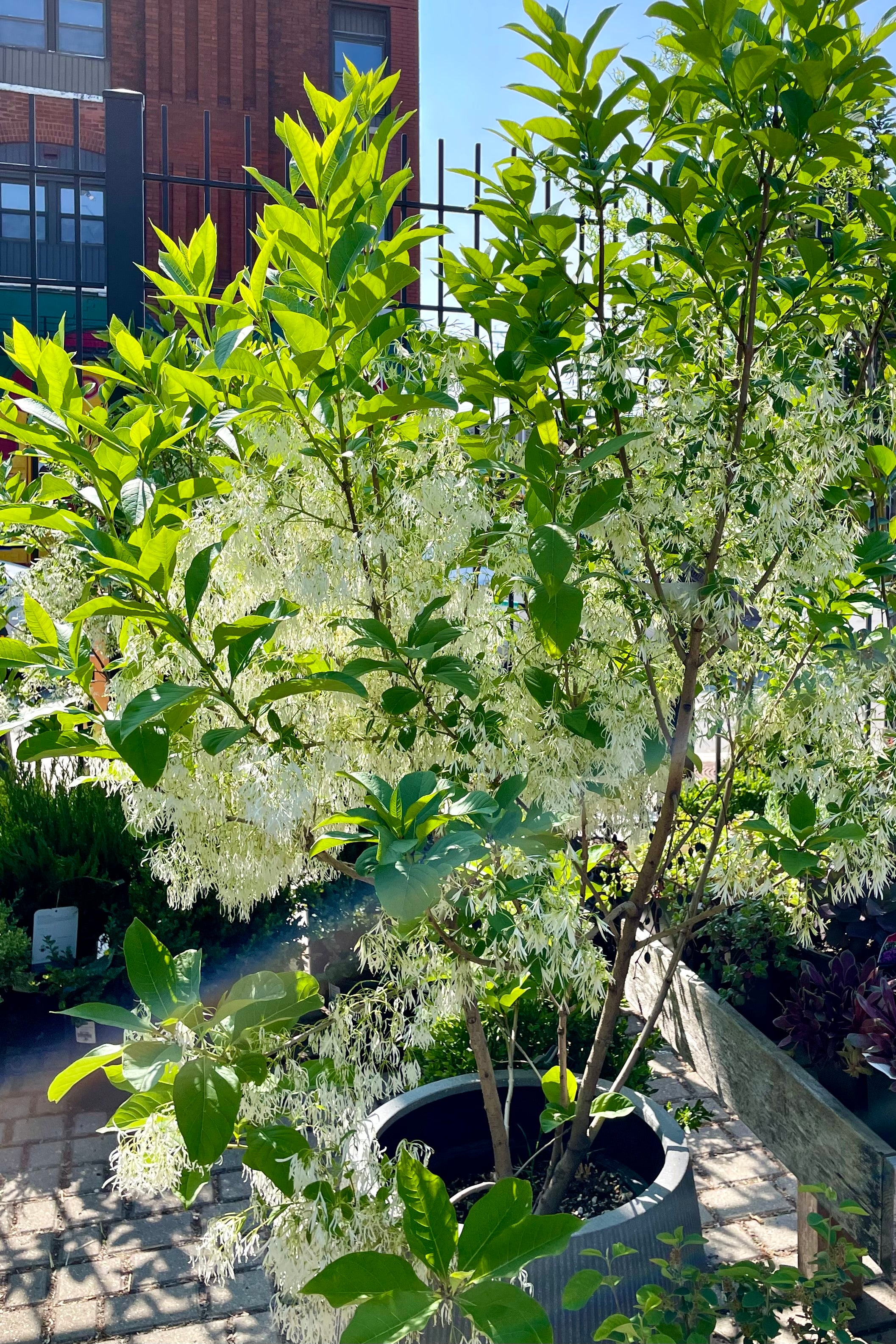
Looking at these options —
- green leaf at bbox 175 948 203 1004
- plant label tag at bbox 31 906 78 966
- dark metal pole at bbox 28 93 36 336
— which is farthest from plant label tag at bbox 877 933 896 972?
dark metal pole at bbox 28 93 36 336

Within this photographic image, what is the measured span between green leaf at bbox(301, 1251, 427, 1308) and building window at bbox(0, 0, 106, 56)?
62.6 feet

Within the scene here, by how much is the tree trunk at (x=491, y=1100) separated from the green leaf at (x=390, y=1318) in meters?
0.83

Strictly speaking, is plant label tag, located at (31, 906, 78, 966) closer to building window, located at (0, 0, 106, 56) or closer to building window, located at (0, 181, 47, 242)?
building window, located at (0, 181, 47, 242)

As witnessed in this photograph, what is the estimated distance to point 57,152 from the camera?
1655cm

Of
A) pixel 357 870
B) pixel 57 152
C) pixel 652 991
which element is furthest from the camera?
pixel 57 152

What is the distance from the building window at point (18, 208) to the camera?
578 inches

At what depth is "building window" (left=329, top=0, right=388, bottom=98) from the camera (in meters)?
17.6

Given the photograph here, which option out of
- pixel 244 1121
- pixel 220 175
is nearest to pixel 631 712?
pixel 244 1121

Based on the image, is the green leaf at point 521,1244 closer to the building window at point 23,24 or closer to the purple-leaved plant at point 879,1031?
the purple-leaved plant at point 879,1031

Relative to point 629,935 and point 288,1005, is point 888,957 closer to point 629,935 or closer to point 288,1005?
point 629,935

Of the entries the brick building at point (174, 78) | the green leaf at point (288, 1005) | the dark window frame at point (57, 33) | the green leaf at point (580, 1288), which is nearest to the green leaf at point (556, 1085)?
the green leaf at point (580, 1288)

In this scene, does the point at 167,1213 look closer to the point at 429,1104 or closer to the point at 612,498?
the point at 429,1104

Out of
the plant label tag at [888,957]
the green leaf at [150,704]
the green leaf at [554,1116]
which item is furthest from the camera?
the plant label tag at [888,957]

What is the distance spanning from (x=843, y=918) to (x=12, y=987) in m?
2.75
